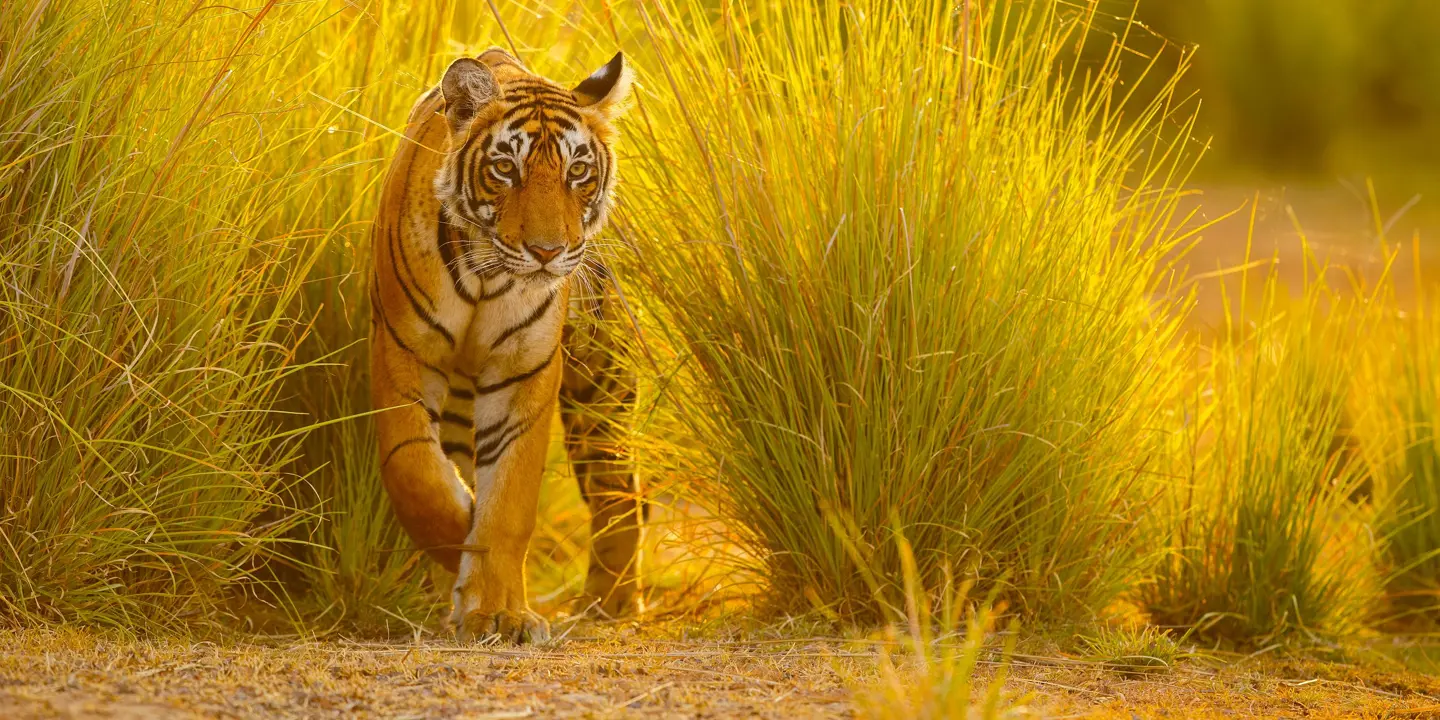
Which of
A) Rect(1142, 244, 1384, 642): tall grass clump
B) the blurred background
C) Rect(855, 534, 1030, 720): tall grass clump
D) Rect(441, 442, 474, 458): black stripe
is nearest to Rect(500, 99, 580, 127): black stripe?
Rect(441, 442, 474, 458): black stripe

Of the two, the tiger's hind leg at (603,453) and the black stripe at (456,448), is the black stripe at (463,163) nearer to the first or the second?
the tiger's hind leg at (603,453)

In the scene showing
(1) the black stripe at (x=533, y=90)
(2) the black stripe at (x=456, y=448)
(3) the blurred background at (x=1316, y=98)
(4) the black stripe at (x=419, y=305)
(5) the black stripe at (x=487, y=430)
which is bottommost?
(2) the black stripe at (x=456, y=448)

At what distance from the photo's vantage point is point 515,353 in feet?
11.4

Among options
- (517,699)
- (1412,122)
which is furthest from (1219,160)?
(517,699)

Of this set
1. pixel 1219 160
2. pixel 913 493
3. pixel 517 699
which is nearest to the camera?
pixel 517 699

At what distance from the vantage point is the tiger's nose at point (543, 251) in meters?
3.24

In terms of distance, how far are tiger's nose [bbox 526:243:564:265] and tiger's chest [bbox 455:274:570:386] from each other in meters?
0.16

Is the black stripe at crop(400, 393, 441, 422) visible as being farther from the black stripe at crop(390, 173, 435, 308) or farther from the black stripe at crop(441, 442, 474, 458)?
the black stripe at crop(441, 442, 474, 458)

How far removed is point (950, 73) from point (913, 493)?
1.04m

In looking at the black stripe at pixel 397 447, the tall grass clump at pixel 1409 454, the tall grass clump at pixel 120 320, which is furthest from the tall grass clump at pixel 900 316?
the tall grass clump at pixel 1409 454

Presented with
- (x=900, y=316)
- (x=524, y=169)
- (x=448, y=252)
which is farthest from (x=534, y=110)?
(x=900, y=316)

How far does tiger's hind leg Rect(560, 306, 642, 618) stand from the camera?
4000 mm

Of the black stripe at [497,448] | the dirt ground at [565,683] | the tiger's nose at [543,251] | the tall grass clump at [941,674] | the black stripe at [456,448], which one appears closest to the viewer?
the tall grass clump at [941,674]

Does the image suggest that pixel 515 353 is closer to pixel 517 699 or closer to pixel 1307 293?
pixel 517 699
